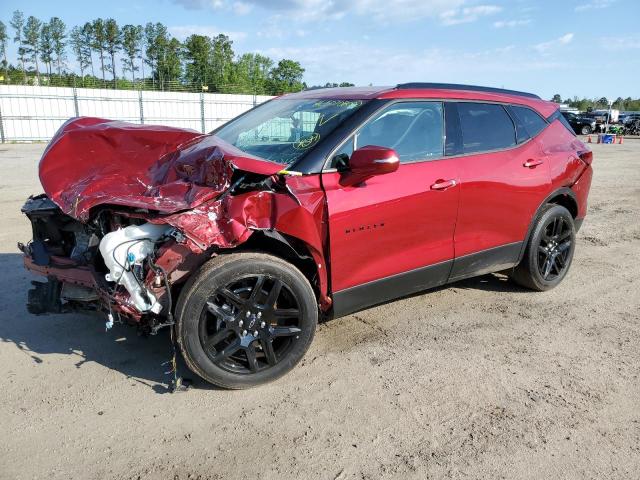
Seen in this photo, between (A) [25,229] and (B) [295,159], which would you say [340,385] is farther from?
(A) [25,229]

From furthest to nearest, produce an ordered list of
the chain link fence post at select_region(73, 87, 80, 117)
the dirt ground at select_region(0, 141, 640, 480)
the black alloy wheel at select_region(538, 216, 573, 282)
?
the chain link fence post at select_region(73, 87, 80, 117), the black alloy wheel at select_region(538, 216, 573, 282), the dirt ground at select_region(0, 141, 640, 480)

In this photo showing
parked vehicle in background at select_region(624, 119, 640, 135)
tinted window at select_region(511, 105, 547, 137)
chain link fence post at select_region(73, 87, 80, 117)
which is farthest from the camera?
parked vehicle in background at select_region(624, 119, 640, 135)

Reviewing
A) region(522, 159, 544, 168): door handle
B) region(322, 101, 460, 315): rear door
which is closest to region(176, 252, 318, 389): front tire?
region(322, 101, 460, 315): rear door

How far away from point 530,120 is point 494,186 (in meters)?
1.02

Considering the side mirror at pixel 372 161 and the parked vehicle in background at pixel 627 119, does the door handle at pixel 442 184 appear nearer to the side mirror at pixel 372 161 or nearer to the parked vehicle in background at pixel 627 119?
the side mirror at pixel 372 161

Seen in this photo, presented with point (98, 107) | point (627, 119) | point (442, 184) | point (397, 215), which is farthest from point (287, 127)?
point (627, 119)

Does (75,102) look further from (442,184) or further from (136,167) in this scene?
(442,184)

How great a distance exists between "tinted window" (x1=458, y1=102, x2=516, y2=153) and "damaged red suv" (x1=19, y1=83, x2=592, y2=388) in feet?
0.07

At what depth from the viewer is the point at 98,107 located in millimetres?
25719

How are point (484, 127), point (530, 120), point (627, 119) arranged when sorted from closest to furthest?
1. point (484, 127)
2. point (530, 120)
3. point (627, 119)

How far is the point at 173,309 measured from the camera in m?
3.00

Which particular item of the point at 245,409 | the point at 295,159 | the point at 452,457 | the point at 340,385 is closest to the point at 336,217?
the point at 295,159

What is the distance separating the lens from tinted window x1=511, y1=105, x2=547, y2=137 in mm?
4605

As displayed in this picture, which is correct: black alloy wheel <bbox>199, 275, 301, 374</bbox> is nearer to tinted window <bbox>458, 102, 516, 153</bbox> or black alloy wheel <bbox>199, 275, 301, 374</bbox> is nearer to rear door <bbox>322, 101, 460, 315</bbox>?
rear door <bbox>322, 101, 460, 315</bbox>
